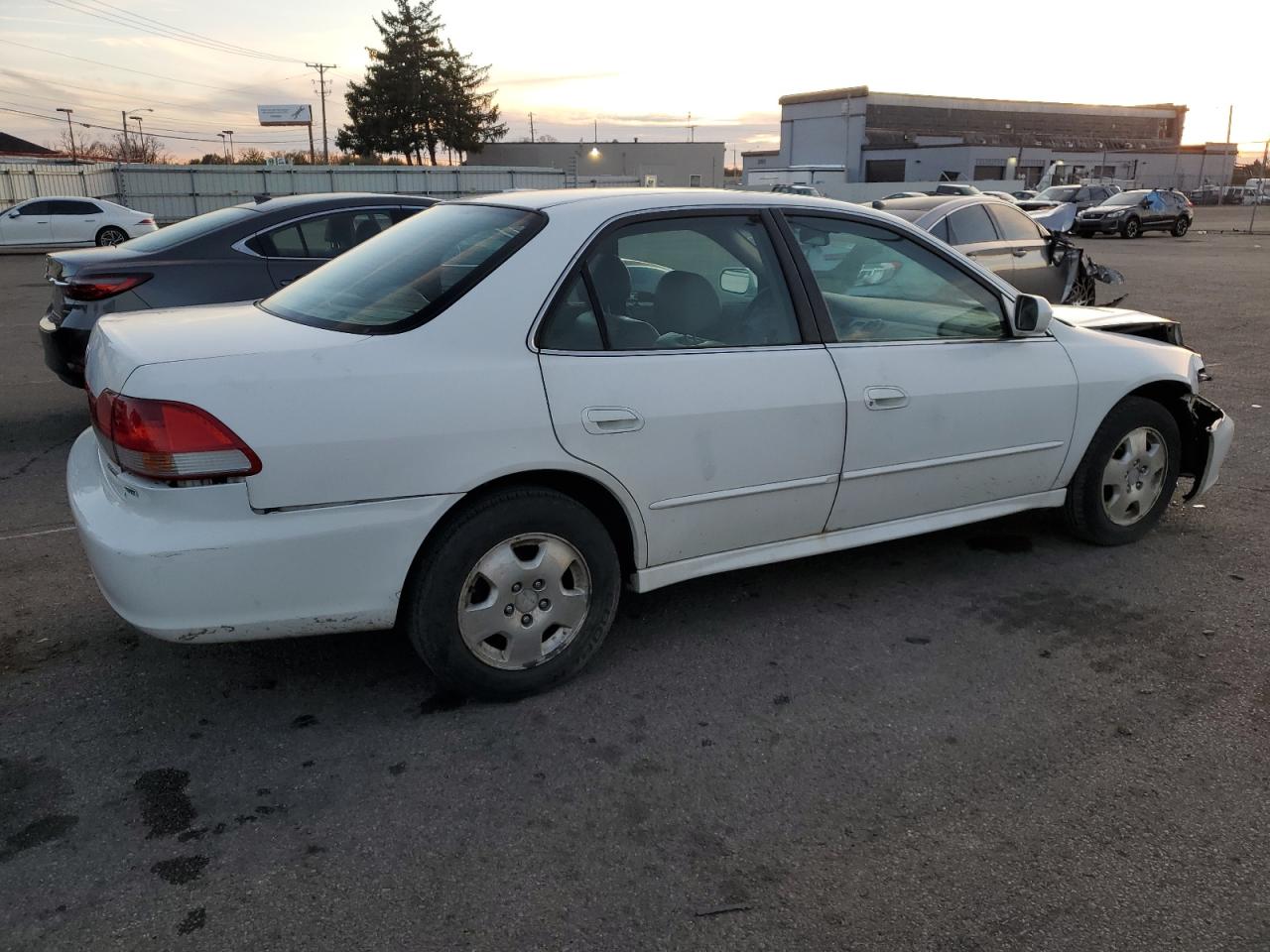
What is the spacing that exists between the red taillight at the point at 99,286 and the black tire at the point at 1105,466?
19.0 feet

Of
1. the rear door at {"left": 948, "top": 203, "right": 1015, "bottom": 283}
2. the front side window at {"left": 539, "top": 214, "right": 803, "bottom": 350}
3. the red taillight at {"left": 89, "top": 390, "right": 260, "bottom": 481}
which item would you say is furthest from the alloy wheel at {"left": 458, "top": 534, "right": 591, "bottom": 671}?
the rear door at {"left": 948, "top": 203, "right": 1015, "bottom": 283}

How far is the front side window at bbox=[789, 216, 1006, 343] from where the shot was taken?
387 centimetres

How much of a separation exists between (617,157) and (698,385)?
3048 inches

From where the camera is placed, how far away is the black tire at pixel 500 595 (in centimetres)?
310

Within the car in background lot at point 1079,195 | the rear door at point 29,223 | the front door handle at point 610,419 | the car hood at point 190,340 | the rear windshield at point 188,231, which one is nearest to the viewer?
the car hood at point 190,340

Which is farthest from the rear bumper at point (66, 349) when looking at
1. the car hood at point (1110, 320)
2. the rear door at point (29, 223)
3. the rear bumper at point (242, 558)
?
the rear door at point (29, 223)

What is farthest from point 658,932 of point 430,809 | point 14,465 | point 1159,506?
point 14,465

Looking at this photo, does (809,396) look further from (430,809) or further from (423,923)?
(423,923)

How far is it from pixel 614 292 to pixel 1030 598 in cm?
221

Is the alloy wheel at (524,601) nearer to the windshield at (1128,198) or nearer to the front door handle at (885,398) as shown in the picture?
the front door handle at (885,398)

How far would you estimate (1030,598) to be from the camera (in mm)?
4211

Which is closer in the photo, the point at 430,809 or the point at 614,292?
the point at 430,809

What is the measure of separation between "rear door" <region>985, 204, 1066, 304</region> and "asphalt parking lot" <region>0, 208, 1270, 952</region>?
7.16 metres

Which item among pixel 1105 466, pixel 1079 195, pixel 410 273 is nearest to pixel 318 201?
pixel 410 273
